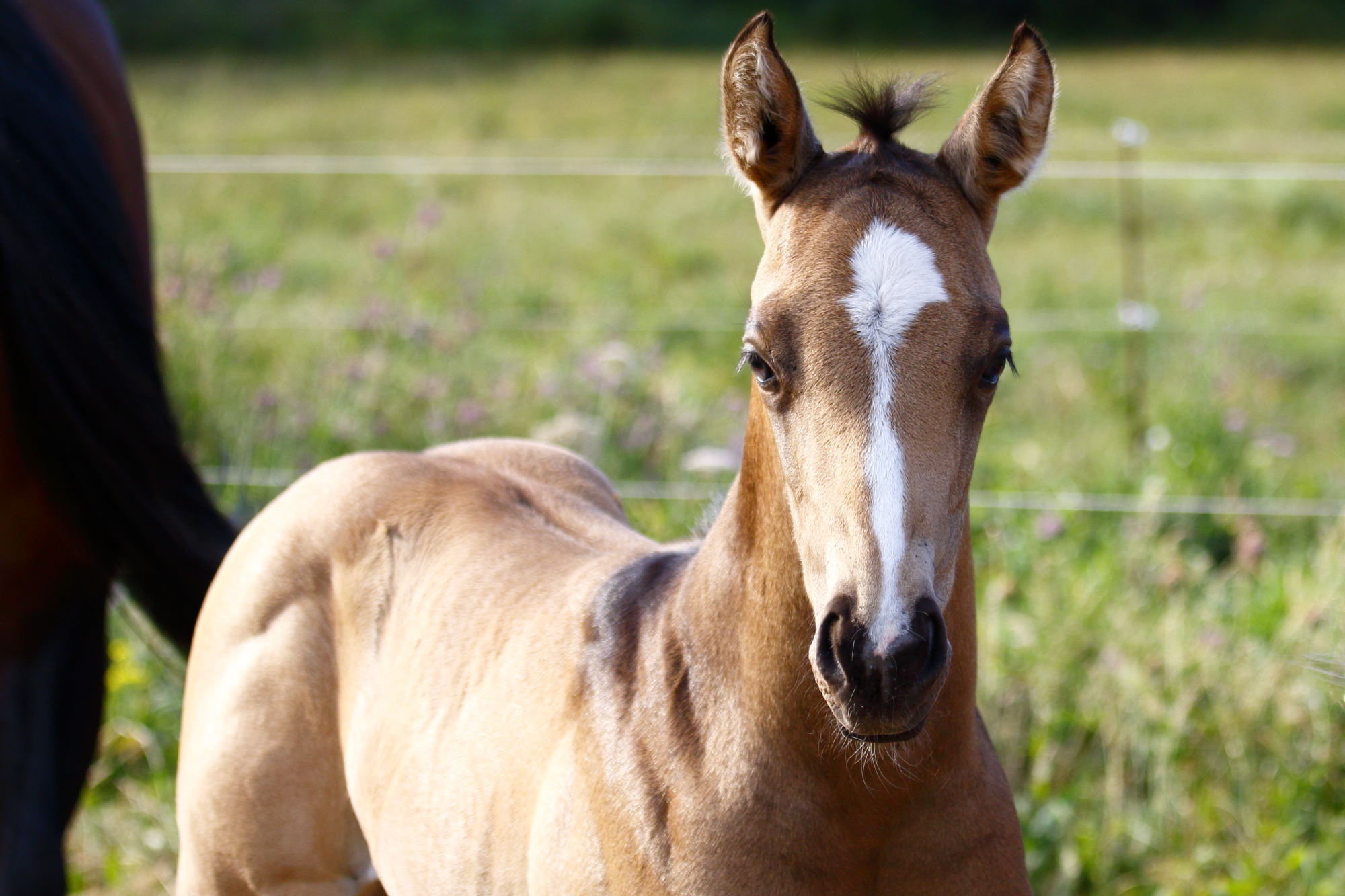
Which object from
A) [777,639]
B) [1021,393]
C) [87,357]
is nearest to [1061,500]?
[1021,393]

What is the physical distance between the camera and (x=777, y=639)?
1692 mm

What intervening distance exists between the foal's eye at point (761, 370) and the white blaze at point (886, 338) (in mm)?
136

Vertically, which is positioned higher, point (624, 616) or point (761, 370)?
point (761, 370)

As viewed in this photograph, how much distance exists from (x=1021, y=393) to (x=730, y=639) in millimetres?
4742

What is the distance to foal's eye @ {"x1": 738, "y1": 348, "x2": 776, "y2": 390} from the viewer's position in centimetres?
159

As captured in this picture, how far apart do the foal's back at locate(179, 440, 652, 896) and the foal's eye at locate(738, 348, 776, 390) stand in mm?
555

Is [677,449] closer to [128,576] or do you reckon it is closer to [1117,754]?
[1117,754]

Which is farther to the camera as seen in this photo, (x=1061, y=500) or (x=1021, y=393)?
(x=1021, y=393)

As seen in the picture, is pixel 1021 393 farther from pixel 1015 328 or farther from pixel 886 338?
pixel 886 338

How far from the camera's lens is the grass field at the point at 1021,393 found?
3211 mm

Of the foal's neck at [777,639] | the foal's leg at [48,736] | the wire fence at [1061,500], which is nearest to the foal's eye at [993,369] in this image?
the foal's neck at [777,639]

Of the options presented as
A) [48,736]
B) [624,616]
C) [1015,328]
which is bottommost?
[1015,328]

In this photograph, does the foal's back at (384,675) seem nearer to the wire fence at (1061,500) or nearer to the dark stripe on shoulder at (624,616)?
the dark stripe on shoulder at (624,616)

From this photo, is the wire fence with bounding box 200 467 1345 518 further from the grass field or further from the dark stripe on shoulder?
the dark stripe on shoulder
